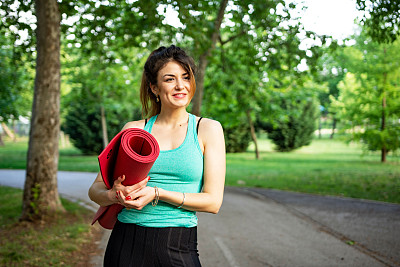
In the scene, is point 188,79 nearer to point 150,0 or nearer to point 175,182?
point 175,182

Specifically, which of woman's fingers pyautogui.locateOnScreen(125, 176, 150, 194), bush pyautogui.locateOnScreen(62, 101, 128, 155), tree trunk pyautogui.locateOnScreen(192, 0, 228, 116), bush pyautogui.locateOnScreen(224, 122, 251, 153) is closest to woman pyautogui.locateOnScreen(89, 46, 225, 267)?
woman's fingers pyautogui.locateOnScreen(125, 176, 150, 194)

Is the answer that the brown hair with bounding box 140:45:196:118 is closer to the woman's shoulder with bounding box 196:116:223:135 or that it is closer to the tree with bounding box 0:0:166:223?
the woman's shoulder with bounding box 196:116:223:135

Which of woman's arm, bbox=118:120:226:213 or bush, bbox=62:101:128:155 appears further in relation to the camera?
bush, bbox=62:101:128:155

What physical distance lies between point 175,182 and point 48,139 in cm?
583

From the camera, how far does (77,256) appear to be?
19.1 feet

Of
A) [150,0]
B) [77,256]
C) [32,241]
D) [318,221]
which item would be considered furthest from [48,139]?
[318,221]

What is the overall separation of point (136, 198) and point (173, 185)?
259 mm

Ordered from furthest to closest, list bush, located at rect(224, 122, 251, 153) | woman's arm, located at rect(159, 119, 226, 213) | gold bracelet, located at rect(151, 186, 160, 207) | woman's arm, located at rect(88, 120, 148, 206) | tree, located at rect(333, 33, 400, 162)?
bush, located at rect(224, 122, 251, 153)
tree, located at rect(333, 33, 400, 162)
woman's arm, located at rect(159, 119, 226, 213)
gold bracelet, located at rect(151, 186, 160, 207)
woman's arm, located at rect(88, 120, 148, 206)

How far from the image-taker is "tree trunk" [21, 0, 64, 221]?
7188 millimetres

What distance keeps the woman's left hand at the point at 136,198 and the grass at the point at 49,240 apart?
4151mm

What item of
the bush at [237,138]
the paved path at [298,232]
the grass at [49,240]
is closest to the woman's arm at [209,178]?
the paved path at [298,232]

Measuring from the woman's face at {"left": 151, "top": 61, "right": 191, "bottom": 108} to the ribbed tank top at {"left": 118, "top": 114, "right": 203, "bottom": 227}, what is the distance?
0.17 metres

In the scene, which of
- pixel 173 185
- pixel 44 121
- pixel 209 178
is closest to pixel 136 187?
pixel 173 185

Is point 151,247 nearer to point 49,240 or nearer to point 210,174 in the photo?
point 210,174
